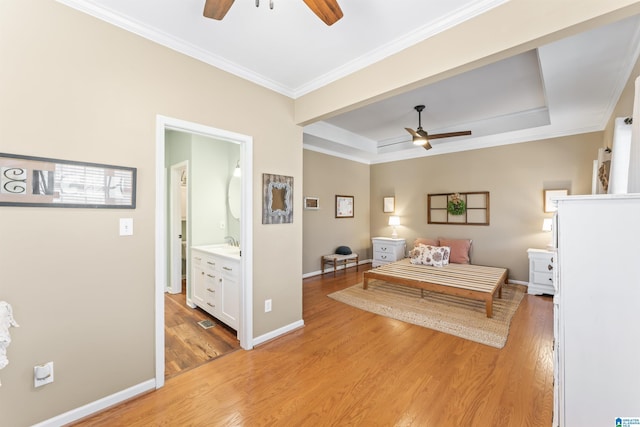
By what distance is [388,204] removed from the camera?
6535 mm

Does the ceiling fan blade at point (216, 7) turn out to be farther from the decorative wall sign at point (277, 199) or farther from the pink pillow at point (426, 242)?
the pink pillow at point (426, 242)

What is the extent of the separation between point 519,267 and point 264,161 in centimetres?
482

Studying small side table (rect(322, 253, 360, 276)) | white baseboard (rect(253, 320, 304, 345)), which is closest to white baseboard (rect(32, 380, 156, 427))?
white baseboard (rect(253, 320, 304, 345))

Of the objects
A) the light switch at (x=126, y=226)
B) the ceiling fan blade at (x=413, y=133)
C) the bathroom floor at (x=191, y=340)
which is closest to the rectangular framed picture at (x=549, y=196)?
the ceiling fan blade at (x=413, y=133)

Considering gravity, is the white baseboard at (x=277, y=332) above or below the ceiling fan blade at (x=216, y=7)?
below

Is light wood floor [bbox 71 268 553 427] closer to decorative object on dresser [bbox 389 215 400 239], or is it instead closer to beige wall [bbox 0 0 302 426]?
beige wall [bbox 0 0 302 426]

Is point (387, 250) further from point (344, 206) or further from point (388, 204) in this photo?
point (344, 206)

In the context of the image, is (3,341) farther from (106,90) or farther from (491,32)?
(491,32)

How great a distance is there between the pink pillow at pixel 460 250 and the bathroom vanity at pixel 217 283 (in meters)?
4.04

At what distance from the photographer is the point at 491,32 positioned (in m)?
1.76

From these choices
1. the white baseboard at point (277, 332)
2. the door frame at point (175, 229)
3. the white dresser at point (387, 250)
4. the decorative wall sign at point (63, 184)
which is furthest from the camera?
the white dresser at point (387, 250)

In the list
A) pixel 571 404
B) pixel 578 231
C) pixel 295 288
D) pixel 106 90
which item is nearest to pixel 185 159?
pixel 106 90

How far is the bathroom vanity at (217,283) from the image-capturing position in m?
2.87

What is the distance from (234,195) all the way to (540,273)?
488 cm
